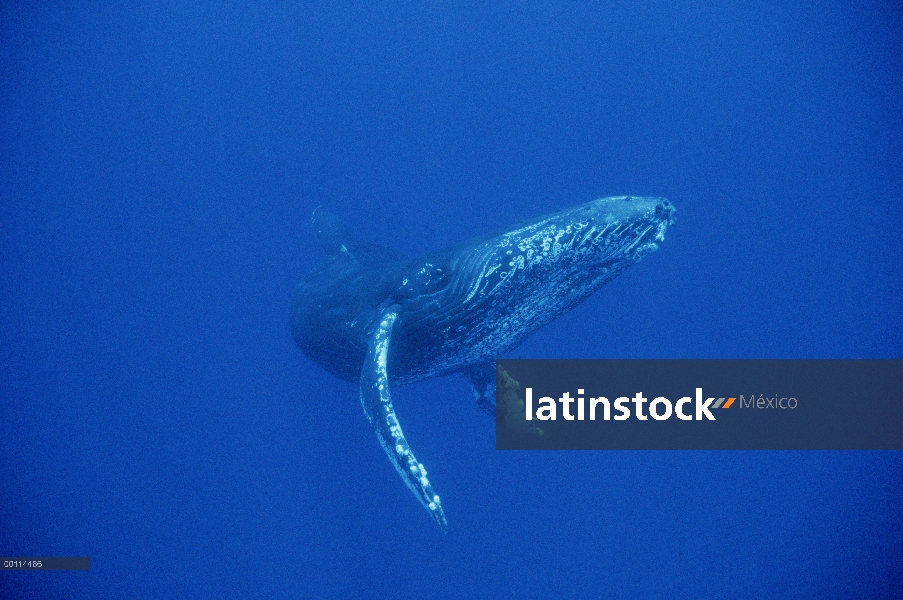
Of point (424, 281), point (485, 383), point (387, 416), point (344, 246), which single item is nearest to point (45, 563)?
point (344, 246)

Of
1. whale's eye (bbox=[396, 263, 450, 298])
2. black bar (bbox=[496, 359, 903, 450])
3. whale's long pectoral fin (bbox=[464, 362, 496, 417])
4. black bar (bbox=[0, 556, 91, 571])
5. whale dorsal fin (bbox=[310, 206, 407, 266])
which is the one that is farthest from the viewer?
black bar (bbox=[0, 556, 91, 571])

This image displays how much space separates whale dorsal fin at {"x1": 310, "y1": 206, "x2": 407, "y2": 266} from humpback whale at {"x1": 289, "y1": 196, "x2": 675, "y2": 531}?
1579mm

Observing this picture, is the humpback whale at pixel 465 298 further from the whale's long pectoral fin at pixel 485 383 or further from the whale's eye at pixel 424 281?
the whale's long pectoral fin at pixel 485 383

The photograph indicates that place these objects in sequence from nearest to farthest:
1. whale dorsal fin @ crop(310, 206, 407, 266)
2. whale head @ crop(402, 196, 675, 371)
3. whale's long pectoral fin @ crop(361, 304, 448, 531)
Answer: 1. whale's long pectoral fin @ crop(361, 304, 448, 531)
2. whale head @ crop(402, 196, 675, 371)
3. whale dorsal fin @ crop(310, 206, 407, 266)

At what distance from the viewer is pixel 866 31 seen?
1366 centimetres

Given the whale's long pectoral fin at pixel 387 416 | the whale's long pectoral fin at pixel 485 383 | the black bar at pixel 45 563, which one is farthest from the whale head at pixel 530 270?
the black bar at pixel 45 563

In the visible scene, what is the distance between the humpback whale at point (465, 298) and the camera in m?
3.89

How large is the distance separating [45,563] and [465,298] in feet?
42.4

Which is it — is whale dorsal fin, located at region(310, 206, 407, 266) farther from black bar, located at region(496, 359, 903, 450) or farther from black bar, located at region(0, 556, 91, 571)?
black bar, located at region(0, 556, 91, 571)

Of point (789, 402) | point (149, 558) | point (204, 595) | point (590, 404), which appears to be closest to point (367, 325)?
point (590, 404)

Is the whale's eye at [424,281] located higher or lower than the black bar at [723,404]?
higher

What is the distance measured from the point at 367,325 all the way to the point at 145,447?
10.1 m

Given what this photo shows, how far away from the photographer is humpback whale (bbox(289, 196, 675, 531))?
3889 millimetres

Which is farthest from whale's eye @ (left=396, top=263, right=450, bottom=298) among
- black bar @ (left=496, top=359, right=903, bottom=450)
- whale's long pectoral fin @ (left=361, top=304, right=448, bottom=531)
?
black bar @ (left=496, top=359, right=903, bottom=450)
